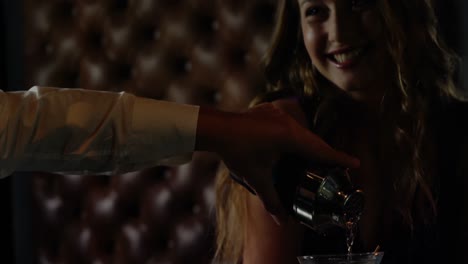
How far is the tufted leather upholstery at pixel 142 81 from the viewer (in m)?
1.99

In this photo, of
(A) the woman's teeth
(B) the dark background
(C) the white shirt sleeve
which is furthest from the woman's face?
(B) the dark background

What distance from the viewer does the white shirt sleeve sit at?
2.87 ft

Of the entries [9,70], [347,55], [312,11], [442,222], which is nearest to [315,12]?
[312,11]

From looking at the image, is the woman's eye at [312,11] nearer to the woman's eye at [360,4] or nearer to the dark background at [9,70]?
the woman's eye at [360,4]

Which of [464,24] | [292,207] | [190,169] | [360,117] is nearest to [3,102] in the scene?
[292,207]

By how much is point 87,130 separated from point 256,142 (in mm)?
224

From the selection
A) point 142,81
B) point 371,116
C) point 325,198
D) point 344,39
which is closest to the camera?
point 325,198

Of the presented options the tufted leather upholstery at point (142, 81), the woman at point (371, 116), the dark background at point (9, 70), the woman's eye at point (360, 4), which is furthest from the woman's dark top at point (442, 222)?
the dark background at point (9, 70)

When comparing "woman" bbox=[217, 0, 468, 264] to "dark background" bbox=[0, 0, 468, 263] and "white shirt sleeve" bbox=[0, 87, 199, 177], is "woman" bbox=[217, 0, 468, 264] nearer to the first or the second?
"white shirt sleeve" bbox=[0, 87, 199, 177]

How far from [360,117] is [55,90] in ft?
2.79

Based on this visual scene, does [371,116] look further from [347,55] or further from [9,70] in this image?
[9,70]

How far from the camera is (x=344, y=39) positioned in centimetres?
143

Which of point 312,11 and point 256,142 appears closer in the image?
point 256,142

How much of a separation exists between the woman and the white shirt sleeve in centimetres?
51
